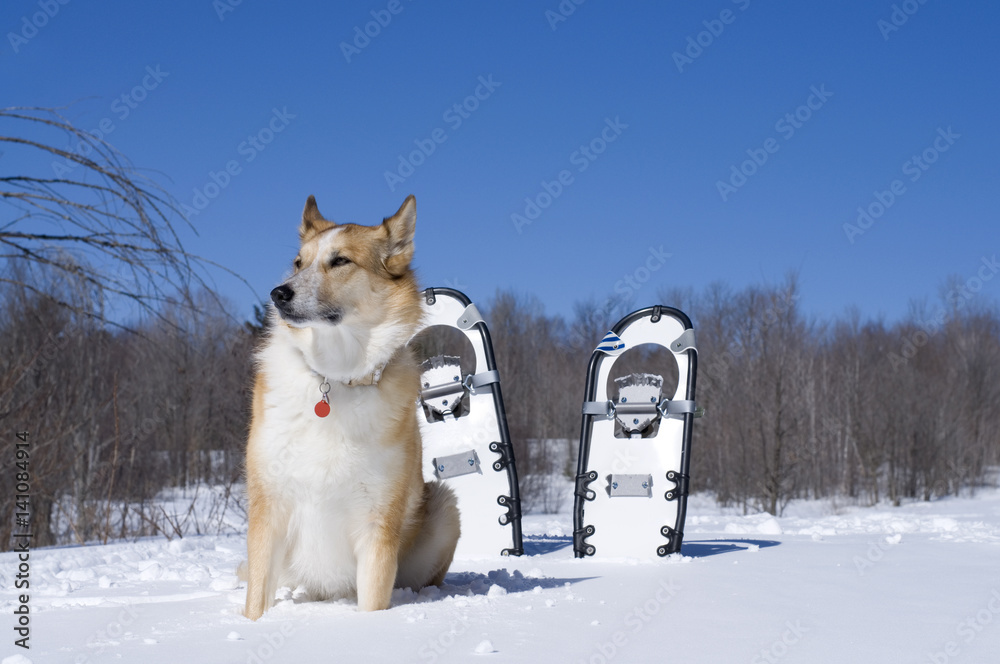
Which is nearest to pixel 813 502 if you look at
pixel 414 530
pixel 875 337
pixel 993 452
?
pixel 993 452

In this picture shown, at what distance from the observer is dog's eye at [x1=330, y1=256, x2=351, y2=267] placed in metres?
3.77

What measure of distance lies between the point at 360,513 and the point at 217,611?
875 millimetres

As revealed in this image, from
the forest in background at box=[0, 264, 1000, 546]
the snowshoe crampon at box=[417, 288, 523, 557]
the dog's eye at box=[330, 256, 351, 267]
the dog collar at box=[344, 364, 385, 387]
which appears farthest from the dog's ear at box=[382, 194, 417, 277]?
the forest in background at box=[0, 264, 1000, 546]

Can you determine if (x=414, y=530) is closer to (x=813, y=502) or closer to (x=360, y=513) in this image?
(x=360, y=513)

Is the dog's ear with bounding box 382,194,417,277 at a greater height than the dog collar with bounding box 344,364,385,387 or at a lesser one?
greater

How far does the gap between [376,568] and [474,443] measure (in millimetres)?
3777

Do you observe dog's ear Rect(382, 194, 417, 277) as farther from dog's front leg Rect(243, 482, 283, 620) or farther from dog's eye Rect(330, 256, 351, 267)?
dog's front leg Rect(243, 482, 283, 620)

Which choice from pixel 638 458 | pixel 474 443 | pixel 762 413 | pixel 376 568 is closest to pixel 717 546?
pixel 638 458

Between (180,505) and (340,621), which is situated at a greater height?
(340,621)

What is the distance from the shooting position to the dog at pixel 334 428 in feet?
11.6

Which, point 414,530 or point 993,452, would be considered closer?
point 414,530

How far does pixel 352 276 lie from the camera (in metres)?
3.77

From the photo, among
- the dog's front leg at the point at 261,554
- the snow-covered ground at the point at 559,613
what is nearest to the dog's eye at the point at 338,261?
the dog's front leg at the point at 261,554

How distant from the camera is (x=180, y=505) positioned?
56.1 feet
